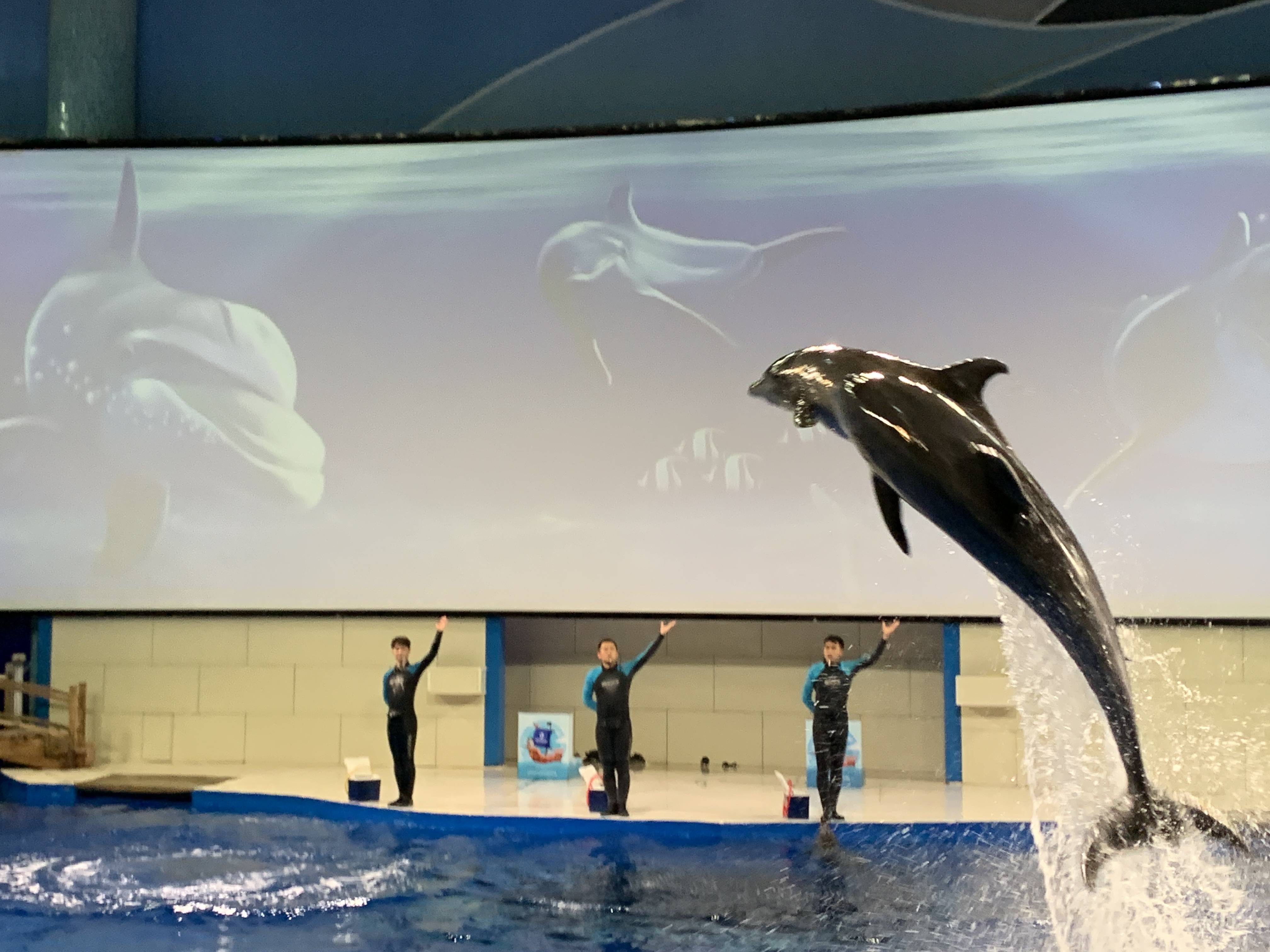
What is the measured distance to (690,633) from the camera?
11.3m

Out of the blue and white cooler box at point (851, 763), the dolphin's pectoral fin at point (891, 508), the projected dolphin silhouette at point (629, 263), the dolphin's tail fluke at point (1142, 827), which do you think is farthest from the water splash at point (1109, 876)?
the projected dolphin silhouette at point (629, 263)

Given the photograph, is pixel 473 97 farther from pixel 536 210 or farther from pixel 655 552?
pixel 655 552

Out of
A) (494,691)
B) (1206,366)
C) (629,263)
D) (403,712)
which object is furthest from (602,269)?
(1206,366)

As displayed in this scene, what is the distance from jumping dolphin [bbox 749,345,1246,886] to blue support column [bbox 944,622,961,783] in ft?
21.7

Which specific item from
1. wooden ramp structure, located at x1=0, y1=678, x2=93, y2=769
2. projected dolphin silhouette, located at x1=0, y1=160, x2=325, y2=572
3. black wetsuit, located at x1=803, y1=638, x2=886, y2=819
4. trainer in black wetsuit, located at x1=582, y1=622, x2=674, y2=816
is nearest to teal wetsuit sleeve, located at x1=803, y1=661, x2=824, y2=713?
black wetsuit, located at x1=803, y1=638, x2=886, y2=819

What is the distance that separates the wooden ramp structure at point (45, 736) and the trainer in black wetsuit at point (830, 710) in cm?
615

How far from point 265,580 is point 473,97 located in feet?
15.1

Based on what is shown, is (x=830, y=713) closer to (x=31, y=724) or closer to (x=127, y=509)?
(x=127, y=509)

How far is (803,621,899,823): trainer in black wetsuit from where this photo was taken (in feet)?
27.6

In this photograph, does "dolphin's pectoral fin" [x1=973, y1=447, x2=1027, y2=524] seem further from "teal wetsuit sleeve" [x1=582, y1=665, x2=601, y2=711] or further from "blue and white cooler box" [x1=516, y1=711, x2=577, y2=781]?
"blue and white cooler box" [x1=516, y1=711, x2=577, y2=781]

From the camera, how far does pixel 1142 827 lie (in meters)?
3.42

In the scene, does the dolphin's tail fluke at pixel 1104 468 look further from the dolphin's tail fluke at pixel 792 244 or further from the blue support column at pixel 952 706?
the dolphin's tail fluke at pixel 792 244

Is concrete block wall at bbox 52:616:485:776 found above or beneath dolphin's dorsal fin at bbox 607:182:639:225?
beneath

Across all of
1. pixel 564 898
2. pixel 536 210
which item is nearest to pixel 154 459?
pixel 536 210
